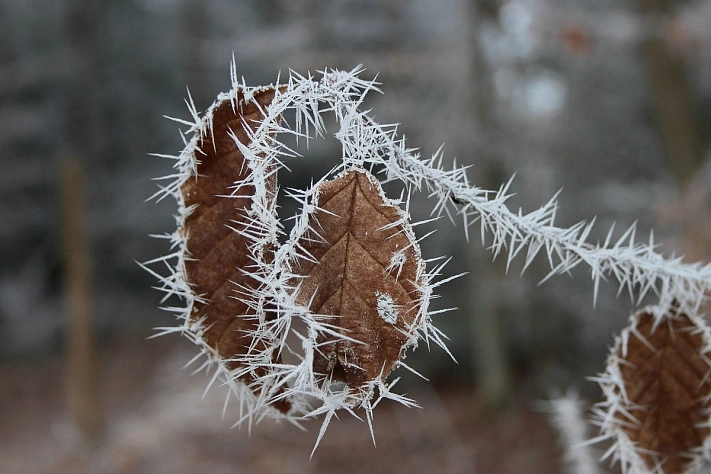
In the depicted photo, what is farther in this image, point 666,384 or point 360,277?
point 666,384

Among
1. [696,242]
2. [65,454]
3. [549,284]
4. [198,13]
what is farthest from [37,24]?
[696,242]

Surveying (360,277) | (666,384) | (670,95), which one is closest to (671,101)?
(670,95)

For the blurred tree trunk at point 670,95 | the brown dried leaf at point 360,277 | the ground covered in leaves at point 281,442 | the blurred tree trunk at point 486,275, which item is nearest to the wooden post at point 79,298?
the ground covered in leaves at point 281,442

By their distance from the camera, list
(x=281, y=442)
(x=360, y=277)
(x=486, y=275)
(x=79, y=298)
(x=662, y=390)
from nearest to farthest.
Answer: (x=360, y=277) < (x=662, y=390) < (x=486, y=275) < (x=281, y=442) < (x=79, y=298)

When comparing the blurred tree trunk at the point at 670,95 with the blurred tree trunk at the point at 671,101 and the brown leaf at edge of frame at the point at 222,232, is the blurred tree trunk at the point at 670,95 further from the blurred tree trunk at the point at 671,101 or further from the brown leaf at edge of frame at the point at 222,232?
the brown leaf at edge of frame at the point at 222,232

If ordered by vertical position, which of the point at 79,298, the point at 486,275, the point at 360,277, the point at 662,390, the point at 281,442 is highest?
the point at 360,277

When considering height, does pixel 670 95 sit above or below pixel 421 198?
above

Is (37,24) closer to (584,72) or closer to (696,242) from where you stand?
(584,72)

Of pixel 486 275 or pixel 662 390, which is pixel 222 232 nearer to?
pixel 662 390
